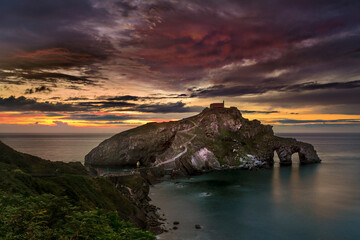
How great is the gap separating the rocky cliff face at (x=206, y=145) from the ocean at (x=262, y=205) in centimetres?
1959

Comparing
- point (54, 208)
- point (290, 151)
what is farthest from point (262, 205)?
point (290, 151)

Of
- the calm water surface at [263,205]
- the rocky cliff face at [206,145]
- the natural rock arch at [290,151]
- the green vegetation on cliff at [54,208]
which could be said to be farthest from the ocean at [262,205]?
the natural rock arch at [290,151]

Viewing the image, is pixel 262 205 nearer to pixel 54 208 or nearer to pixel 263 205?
pixel 263 205

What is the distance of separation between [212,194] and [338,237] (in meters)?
40.6

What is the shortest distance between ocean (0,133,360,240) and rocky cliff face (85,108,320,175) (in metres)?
19.6

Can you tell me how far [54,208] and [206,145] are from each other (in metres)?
126

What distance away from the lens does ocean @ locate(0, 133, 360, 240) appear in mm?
53125

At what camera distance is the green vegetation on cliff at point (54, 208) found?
16.9 m

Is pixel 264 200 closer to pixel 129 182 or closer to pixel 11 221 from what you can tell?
pixel 129 182

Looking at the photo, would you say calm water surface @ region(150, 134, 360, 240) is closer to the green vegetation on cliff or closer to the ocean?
the ocean

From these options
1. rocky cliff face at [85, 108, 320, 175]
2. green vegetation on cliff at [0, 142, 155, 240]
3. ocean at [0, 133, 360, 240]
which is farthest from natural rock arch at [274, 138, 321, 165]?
green vegetation on cliff at [0, 142, 155, 240]

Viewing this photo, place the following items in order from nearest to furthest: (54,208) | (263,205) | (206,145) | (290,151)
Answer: (54,208) < (263,205) < (206,145) < (290,151)

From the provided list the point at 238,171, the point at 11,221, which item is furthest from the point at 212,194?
the point at 11,221

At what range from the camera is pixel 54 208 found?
2092cm
